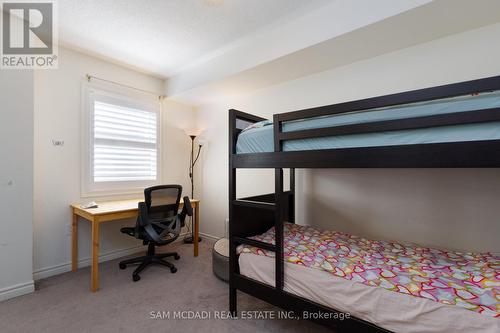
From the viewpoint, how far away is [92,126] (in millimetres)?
2809

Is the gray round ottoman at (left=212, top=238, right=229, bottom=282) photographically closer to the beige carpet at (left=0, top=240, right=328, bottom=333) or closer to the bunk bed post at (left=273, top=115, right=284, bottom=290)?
the beige carpet at (left=0, top=240, right=328, bottom=333)

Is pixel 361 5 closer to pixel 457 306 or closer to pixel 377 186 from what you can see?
pixel 377 186

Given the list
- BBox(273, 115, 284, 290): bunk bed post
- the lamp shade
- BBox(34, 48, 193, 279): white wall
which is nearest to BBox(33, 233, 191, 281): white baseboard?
BBox(34, 48, 193, 279): white wall

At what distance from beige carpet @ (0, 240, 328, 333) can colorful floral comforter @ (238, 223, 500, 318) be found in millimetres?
585

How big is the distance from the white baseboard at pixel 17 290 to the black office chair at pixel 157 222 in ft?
2.46

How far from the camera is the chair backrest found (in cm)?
239

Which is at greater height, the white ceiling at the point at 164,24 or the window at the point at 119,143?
the white ceiling at the point at 164,24

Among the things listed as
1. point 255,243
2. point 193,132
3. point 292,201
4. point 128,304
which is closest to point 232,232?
point 255,243

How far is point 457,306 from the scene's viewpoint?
103 cm

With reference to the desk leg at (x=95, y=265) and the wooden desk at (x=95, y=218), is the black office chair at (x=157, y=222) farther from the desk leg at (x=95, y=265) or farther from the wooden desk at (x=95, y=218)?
the desk leg at (x=95, y=265)

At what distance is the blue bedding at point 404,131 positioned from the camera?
100 cm

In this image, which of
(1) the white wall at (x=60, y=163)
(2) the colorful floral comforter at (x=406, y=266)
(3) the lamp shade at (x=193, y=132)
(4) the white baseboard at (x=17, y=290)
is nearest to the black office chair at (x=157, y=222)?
(1) the white wall at (x=60, y=163)

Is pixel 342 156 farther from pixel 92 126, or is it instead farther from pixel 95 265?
pixel 92 126

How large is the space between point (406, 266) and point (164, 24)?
277 cm
